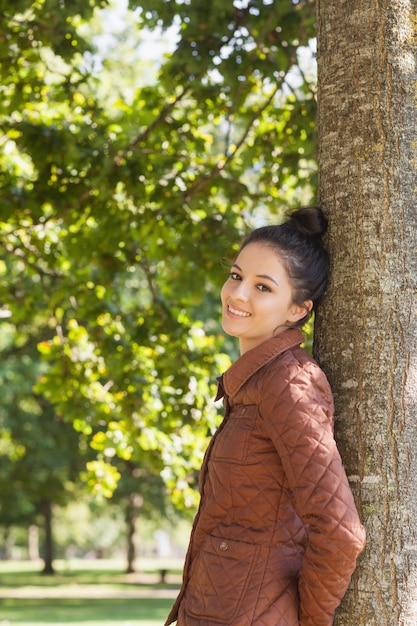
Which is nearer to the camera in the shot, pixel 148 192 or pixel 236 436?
pixel 236 436

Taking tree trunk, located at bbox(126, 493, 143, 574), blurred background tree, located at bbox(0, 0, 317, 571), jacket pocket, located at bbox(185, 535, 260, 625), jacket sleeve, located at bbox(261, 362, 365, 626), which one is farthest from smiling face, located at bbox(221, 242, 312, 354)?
tree trunk, located at bbox(126, 493, 143, 574)

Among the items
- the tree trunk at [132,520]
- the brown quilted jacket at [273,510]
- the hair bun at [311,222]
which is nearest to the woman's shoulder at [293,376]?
the brown quilted jacket at [273,510]

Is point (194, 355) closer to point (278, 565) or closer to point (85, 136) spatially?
point (85, 136)

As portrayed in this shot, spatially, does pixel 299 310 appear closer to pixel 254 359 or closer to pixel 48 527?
pixel 254 359

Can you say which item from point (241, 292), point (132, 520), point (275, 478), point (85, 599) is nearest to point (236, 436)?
point (275, 478)

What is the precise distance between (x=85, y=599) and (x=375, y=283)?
62.8ft

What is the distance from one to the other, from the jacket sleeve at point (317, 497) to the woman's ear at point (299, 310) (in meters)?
0.33

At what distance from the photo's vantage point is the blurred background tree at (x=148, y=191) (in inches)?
224

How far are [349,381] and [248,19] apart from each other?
378 centimetres

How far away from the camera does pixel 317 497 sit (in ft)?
6.96

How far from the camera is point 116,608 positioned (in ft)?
57.4

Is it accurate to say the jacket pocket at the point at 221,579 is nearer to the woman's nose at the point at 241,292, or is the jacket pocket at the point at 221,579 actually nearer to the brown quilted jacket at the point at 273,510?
the brown quilted jacket at the point at 273,510

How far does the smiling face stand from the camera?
8.18ft

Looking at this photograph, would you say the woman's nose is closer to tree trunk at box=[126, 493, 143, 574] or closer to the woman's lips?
the woman's lips
